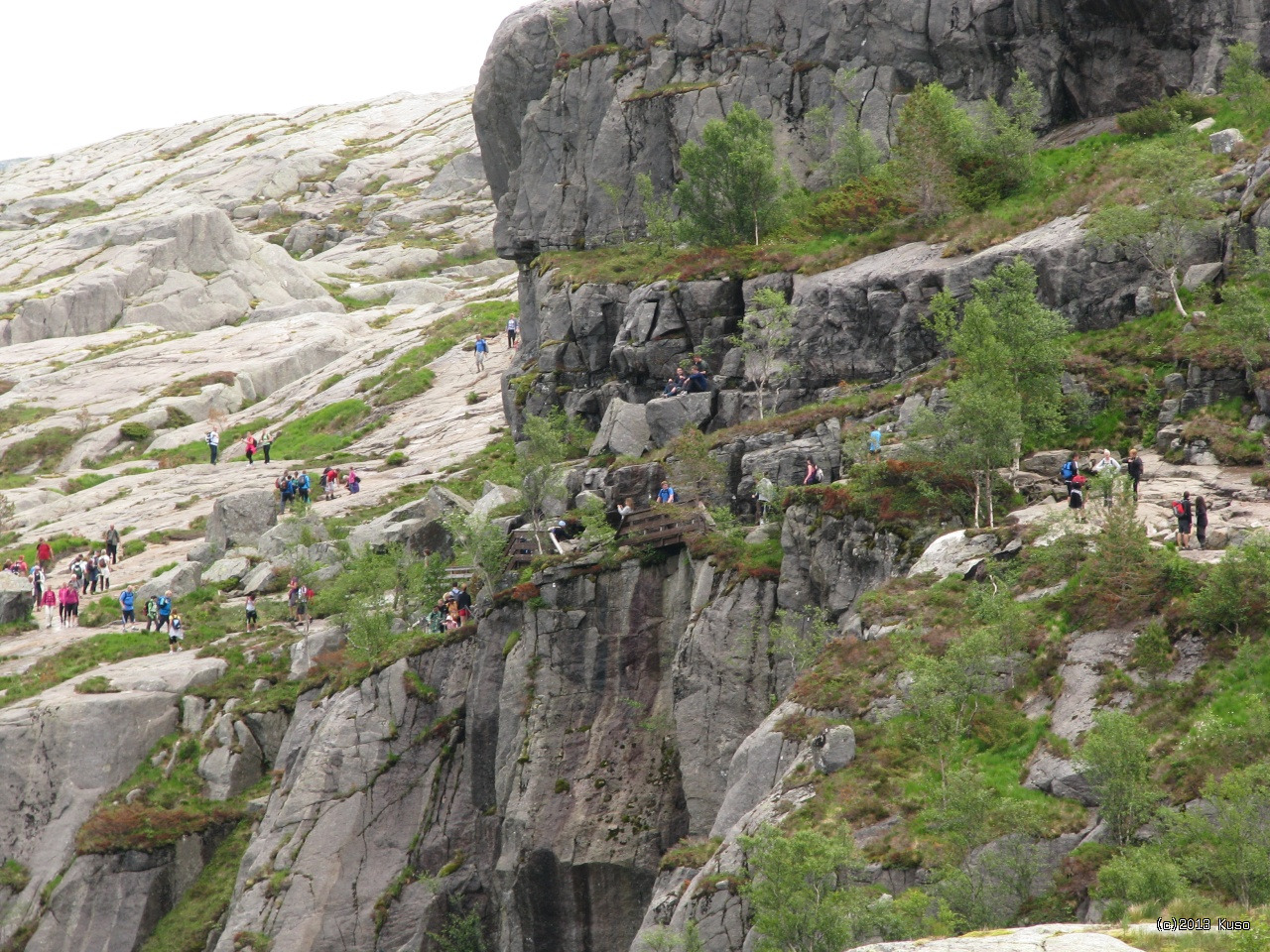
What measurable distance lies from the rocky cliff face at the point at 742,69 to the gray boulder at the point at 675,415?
21.7 metres

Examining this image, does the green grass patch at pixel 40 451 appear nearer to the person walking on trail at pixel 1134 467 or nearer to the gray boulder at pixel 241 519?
the gray boulder at pixel 241 519

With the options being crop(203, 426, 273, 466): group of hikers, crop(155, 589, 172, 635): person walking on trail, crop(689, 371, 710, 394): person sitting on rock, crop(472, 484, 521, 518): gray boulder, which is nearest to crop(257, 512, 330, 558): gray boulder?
crop(155, 589, 172, 635): person walking on trail

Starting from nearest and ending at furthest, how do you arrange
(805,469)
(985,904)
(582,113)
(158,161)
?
(985,904)
(805,469)
(582,113)
(158,161)

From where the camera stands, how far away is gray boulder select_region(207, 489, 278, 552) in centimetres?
7231

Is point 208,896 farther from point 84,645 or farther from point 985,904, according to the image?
point 985,904

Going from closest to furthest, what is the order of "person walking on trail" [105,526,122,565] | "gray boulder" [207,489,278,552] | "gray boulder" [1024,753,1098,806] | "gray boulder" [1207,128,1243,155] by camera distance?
"gray boulder" [1024,753,1098,806], "gray boulder" [1207,128,1243,155], "person walking on trail" [105,526,122,565], "gray boulder" [207,489,278,552]

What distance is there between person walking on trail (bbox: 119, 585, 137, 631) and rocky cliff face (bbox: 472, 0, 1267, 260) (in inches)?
1307

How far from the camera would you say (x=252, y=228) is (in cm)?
16262

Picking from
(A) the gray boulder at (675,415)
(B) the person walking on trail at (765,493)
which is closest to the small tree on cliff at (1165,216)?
(B) the person walking on trail at (765,493)

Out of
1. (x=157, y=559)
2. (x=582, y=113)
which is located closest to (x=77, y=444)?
(x=157, y=559)

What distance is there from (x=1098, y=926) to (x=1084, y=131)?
2173 inches

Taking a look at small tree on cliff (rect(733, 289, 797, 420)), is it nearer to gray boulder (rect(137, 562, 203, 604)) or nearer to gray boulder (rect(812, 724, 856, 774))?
gray boulder (rect(812, 724, 856, 774))

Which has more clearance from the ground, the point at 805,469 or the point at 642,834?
the point at 805,469

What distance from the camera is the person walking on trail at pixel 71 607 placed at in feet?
213
